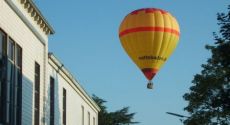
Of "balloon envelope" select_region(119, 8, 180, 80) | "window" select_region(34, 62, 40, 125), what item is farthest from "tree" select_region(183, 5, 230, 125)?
"window" select_region(34, 62, 40, 125)

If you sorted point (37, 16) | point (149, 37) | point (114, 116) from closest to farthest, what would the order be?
1. point (37, 16)
2. point (149, 37)
3. point (114, 116)

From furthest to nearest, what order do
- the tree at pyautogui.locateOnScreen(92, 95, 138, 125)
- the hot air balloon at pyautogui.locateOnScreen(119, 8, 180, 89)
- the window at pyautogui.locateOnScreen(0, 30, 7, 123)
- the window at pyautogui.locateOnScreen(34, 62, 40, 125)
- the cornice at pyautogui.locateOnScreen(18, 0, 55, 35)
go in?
the tree at pyautogui.locateOnScreen(92, 95, 138, 125)
the hot air balloon at pyautogui.locateOnScreen(119, 8, 180, 89)
the window at pyautogui.locateOnScreen(34, 62, 40, 125)
the cornice at pyautogui.locateOnScreen(18, 0, 55, 35)
the window at pyautogui.locateOnScreen(0, 30, 7, 123)

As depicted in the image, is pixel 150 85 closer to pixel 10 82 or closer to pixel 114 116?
pixel 10 82

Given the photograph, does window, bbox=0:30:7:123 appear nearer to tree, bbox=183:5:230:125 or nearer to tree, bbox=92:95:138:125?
tree, bbox=183:5:230:125

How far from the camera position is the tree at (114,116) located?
103250 mm

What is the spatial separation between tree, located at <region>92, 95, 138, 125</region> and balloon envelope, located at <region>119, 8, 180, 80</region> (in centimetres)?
6172

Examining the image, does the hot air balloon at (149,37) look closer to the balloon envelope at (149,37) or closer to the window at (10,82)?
the balloon envelope at (149,37)

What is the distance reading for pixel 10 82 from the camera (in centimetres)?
3045

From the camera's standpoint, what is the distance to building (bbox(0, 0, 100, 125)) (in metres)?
29.6

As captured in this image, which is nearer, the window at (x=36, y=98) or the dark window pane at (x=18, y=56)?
the dark window pane at (x=18, y=56)

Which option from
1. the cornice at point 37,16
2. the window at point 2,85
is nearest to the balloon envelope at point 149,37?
the cornice at point 37,16

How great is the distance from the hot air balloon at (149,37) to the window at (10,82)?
10.3 meters

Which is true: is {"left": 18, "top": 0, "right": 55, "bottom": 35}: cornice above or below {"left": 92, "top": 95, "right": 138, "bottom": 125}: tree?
below

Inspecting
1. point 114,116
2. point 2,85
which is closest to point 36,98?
point 2,85
